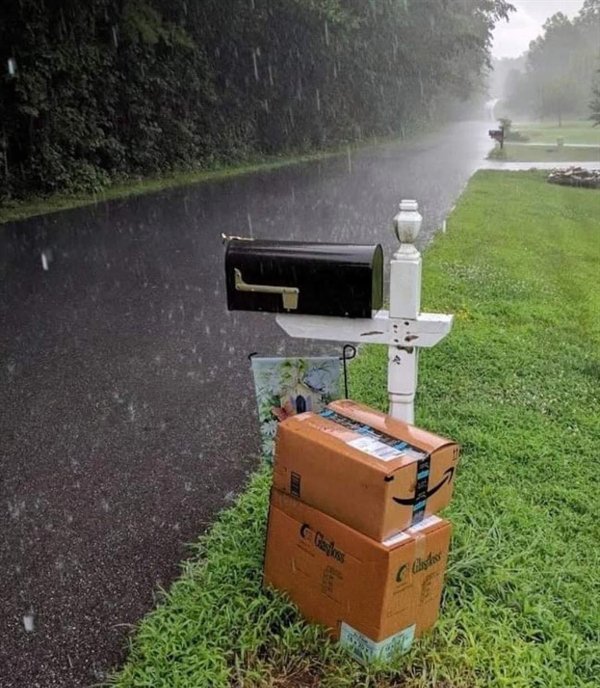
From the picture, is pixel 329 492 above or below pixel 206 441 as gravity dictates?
above

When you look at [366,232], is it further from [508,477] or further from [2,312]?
[508,477]

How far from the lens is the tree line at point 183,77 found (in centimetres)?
1380

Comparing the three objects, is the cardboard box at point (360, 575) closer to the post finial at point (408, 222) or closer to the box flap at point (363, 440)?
the box flap at point (363, 440)

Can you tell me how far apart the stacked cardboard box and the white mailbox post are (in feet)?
0.92

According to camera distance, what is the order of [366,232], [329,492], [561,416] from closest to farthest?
[329,492], [561,416], [366,232]

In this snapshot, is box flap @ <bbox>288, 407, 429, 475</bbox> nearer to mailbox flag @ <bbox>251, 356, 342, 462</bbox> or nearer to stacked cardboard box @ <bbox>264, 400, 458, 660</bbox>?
stacked cardboard box @ <bbox>264, 400, 458, 660</bbox>

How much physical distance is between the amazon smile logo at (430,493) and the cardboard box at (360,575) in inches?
3.9

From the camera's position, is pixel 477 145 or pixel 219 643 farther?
pixel 477 145

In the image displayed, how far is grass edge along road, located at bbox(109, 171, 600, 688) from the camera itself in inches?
98.1

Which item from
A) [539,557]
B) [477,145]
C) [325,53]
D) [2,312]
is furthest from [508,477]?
A: [477,145]

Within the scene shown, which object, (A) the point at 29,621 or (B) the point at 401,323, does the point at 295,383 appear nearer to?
(B) the point at 401,323

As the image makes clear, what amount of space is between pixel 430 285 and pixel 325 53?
2195cm

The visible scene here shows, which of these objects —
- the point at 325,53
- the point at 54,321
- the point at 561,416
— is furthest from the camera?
the point at 325,53

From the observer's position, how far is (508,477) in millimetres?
3793
